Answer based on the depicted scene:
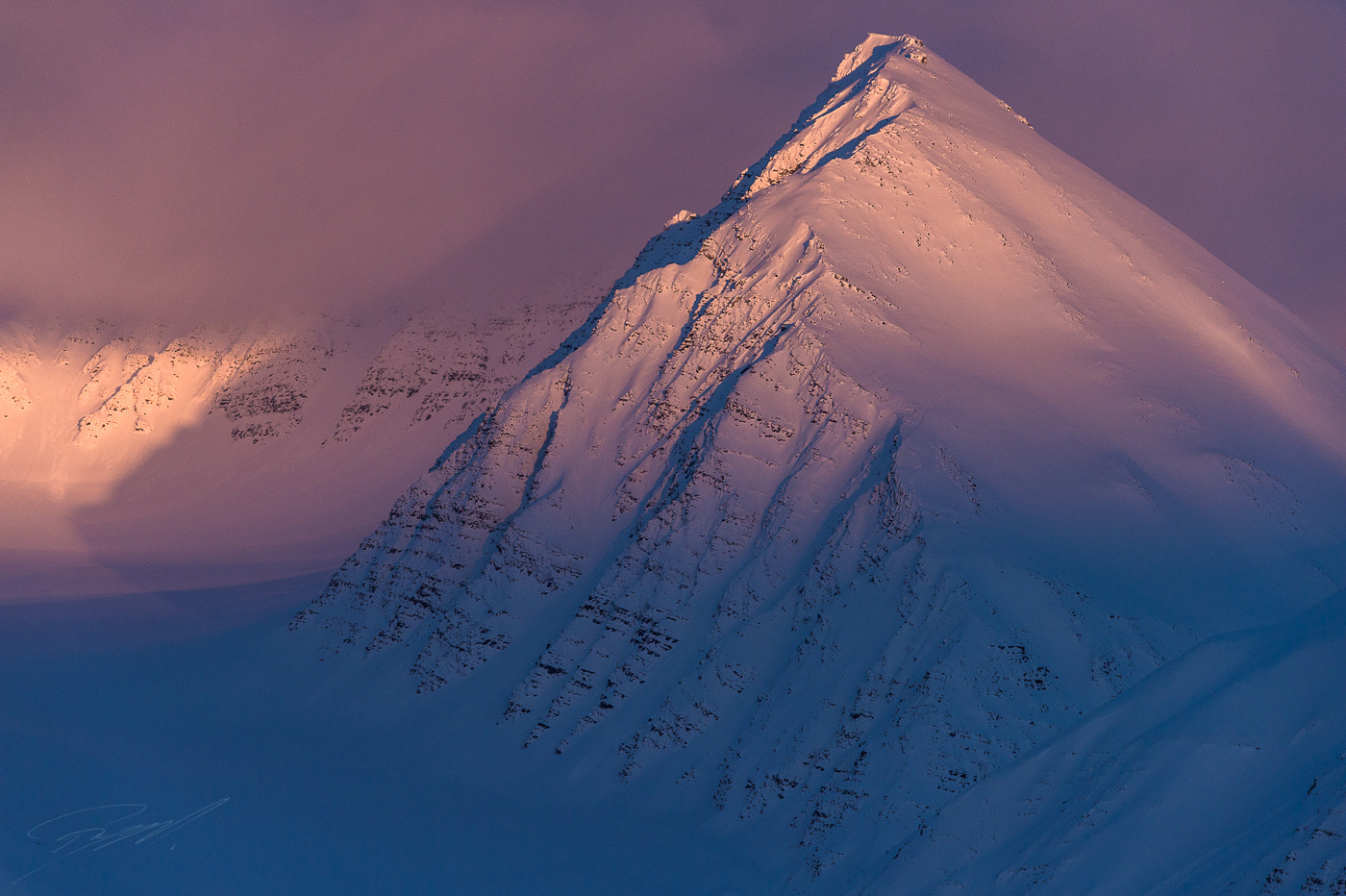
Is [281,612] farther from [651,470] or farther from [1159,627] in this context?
[1159,627]

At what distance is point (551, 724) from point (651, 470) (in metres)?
28.8

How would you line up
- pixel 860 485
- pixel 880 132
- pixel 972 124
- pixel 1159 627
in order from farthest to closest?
pixel 972 124, pixel 880 132, pixel 860 485, pixel 1159 627

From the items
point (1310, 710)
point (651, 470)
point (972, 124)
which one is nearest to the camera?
point (1310, 710)

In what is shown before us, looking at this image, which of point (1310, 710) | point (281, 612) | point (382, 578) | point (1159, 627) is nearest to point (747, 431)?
point (1159, 627)

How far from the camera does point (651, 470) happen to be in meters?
135
